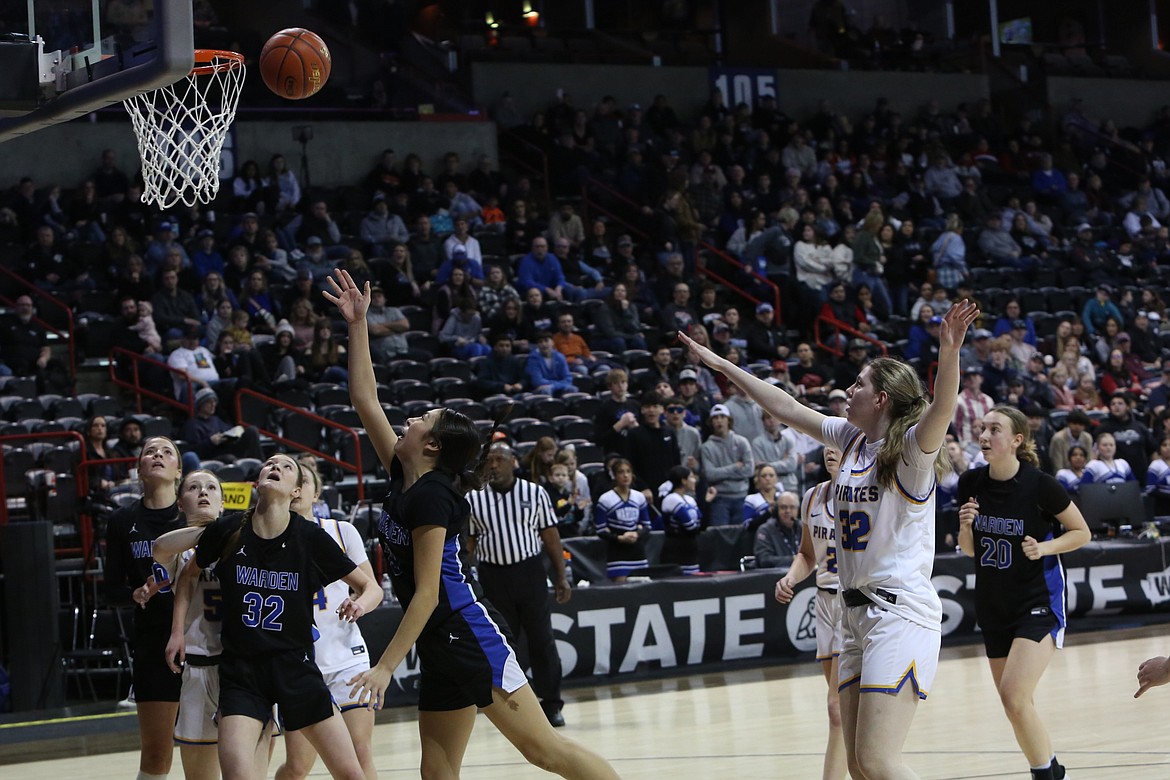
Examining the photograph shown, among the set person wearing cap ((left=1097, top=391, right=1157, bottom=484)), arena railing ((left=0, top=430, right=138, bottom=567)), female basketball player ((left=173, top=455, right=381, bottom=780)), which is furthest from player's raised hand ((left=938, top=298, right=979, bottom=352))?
person wearing cap ((left=1097, top=391, right=1157, bottom=484))

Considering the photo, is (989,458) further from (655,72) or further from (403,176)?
(655,72)

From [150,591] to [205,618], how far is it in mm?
602

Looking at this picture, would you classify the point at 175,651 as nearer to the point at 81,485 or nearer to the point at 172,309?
the point at 81,485

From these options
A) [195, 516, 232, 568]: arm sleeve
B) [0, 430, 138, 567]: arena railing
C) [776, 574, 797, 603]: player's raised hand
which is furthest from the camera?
[0, 430, 138, 567]: arena railing

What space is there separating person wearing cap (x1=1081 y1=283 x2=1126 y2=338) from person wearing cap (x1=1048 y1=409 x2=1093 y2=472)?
5.36 metres

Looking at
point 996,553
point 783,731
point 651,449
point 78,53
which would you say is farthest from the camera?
point 651,449

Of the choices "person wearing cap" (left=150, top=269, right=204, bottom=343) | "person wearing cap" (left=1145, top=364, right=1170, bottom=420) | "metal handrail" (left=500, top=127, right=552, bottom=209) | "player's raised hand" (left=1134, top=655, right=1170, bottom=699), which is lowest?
"player's raised hand" (left=1134, top=655, right=1170, bottom=699)

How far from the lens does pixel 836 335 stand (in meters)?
20.5

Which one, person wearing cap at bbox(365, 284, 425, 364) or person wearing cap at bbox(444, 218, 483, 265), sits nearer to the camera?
person wearing cap at bbox(365, 284, 425, 364)

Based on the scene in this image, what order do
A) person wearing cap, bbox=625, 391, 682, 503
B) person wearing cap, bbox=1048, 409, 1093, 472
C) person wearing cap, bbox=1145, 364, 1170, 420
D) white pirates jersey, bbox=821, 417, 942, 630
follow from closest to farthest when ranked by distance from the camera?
white pirates jersey, bbox=821, 417, 942, 630
person wearing cap, bbox=625, 391, 682, 503
person wearing cap, bbox=1048, 409, 1093, 472
person wearing cap, bbox=1145, 364, 1170, 420

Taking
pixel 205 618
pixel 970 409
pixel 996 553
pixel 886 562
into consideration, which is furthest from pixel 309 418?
pixel 886 562

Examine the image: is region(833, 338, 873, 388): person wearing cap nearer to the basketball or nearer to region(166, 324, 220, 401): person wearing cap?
region(166, 324, 220, 401): person wearing cap

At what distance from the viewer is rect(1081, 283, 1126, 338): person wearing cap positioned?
21.8 meters

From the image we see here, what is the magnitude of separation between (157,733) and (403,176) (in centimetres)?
1464
